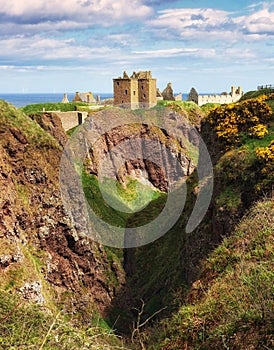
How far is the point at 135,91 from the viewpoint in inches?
2761

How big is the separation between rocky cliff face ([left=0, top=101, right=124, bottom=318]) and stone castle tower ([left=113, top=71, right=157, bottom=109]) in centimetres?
2938

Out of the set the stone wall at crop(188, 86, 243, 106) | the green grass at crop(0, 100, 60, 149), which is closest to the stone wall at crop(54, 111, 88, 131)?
the green grass at crop(0, 100, 60, 149)

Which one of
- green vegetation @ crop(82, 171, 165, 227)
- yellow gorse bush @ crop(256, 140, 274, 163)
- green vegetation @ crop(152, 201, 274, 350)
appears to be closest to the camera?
green vegetation @ crop(152, 201, 274, 350)

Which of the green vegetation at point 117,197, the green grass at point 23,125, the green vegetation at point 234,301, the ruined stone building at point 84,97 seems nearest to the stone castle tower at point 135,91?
the green vegetation at point 117,197

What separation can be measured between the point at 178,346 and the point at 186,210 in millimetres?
28221

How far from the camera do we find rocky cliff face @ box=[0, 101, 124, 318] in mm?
32938

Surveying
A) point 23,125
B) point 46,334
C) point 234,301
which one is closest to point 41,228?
point 23,125

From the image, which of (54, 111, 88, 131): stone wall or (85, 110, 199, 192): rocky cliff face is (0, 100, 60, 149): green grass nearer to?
(54, 111, 88, 131): stone wall

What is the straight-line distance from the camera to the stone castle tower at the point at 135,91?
69.1m

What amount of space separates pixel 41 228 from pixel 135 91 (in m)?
39.3

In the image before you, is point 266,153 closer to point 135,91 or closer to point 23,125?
point 23,125

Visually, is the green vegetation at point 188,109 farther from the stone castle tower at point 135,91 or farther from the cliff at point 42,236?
the cliff at point 42,236

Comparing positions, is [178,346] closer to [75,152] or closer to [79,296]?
[79,296]

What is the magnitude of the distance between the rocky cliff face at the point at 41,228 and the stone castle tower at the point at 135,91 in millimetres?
29379
